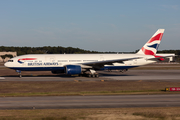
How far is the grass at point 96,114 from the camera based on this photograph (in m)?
14.8

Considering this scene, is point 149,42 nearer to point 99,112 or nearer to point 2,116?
point 99,112

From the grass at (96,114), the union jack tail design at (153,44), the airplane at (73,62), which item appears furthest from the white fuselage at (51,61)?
the grass at (96,114)

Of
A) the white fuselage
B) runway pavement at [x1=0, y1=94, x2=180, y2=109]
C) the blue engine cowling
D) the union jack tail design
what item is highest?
the union jack tail design

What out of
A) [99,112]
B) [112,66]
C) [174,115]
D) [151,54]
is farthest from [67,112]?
[151,54]

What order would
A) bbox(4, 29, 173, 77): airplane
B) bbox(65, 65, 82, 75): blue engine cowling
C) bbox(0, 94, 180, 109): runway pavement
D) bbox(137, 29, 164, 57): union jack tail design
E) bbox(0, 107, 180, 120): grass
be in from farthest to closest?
bbox(137, 29, 164, 57): union jack tail design < bbox(4, 29, 173, 77): airplane < bbox(65, 65, 82, 75): blue engine cowling < bbox(0, 94, 180, 109): runway pavement < bbox(0, 107, 180, 120): grass

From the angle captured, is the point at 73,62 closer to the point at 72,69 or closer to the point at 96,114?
the point at 72,69

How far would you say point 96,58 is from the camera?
152 feet

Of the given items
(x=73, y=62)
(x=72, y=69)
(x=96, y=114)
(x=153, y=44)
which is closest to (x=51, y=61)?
(x=73, y=62)

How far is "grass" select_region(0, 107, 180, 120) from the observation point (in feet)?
48.5

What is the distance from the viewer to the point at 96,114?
1562 centimetres

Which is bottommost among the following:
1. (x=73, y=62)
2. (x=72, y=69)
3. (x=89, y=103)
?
(x=89, y=103)

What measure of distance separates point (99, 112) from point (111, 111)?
97cm

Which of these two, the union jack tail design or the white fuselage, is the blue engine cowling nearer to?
the white fuselage

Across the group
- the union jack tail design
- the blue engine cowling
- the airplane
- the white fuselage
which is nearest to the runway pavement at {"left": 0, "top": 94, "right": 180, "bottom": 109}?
the blue engine cowling
